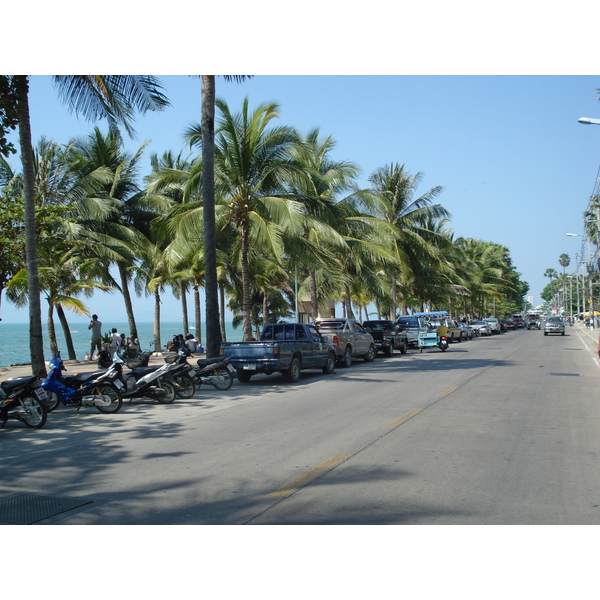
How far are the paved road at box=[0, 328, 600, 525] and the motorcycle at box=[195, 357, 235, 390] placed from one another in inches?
61.9

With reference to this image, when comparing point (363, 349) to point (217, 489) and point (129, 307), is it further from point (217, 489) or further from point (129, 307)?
point (217, 489)

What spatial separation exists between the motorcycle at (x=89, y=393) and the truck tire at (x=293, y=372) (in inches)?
238

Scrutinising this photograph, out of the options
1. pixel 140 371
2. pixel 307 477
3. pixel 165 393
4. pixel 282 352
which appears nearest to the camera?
pixel 307 477

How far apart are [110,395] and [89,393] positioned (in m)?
0.44

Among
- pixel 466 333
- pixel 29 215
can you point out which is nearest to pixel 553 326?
pixel 466 333

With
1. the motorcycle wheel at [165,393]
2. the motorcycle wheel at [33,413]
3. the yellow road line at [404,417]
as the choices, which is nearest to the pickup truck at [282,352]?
the motorcycle wheel at [165,393]

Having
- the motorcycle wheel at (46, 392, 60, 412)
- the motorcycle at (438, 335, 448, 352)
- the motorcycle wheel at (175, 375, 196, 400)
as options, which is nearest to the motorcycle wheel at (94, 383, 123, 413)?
the motorcycle wheel at (46, 392, 60, 412)

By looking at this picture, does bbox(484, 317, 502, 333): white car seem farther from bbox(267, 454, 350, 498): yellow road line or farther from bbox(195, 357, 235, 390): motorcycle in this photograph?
bbox(267, 454, 350, 498): yellow road line

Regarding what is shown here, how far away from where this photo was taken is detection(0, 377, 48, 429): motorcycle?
10.7m

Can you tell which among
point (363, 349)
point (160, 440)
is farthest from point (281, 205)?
point (160, 440)

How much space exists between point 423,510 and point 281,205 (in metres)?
15.8

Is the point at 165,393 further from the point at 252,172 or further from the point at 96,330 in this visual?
the point at 96,330

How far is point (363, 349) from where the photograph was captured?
25438 mm

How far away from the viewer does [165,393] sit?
13.7m
